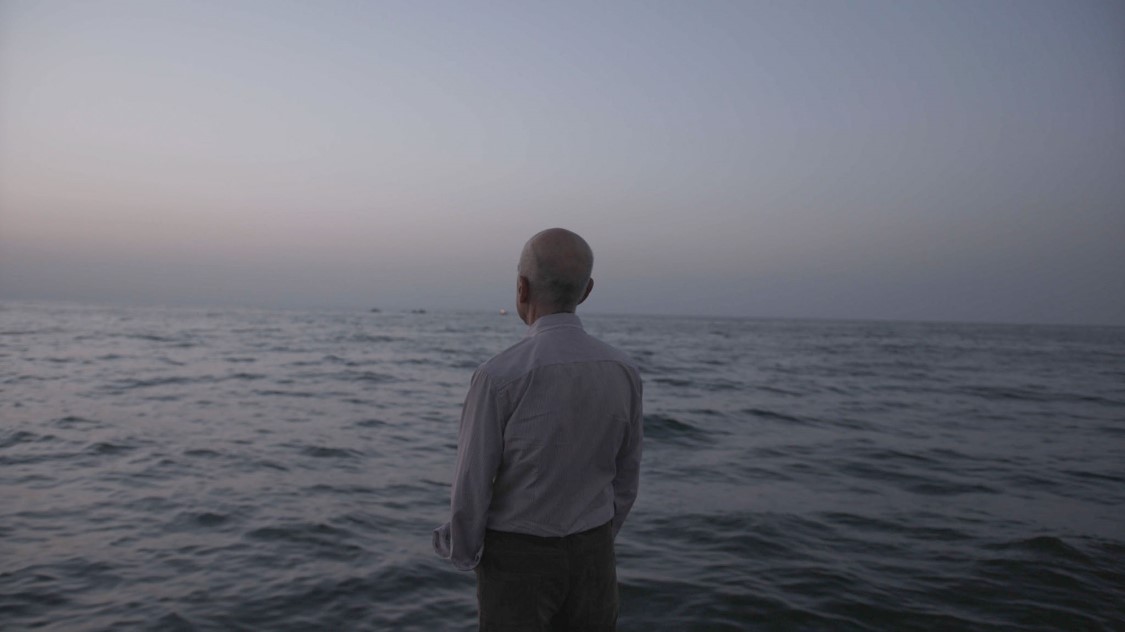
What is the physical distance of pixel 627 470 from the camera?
274 centimetres

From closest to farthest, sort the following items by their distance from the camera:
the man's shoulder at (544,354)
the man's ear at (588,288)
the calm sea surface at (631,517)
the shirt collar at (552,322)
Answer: the man's shoulder at (544,354)
the shirt collar at (552,322)
the man's ear at (588,288)
the calm sea surface at (631,517)

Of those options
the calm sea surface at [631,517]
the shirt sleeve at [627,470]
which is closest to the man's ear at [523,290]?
the shirt sleeve at [627,470]

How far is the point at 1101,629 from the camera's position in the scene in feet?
17.1

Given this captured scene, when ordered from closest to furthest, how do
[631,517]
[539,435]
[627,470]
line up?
1. [539,435]
2. [627,470]
3. [631,517]

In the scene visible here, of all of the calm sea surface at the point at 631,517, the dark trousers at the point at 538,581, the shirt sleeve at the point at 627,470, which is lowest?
the calm sea surface at the point at 631,517

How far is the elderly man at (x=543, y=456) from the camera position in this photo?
229 cm

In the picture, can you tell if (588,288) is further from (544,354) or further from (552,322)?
(544,354)

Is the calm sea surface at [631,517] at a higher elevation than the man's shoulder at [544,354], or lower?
lower

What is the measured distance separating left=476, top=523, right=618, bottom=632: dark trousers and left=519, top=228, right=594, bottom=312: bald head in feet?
2.56

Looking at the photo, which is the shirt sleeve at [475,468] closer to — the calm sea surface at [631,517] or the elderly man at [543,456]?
the elderly man at [543,456]

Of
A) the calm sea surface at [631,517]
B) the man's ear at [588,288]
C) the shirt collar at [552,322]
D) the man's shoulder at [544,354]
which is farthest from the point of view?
the calm sea surface at [631,517]

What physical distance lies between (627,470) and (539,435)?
0.58m

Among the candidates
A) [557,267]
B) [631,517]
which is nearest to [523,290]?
[557,267]

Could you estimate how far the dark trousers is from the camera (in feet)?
7.84
